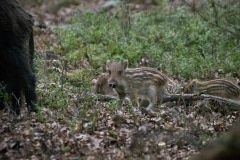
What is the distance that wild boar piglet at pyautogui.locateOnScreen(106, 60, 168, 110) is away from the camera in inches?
412

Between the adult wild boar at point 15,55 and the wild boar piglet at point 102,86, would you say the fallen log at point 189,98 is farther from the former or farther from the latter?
the adult wild boar at point 15,55

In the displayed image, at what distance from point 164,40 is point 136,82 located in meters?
3.93

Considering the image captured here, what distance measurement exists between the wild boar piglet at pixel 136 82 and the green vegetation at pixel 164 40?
5.53ft

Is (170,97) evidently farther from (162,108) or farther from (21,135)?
(21,135)

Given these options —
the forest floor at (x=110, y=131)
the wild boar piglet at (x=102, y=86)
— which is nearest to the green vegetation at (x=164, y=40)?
the wild boar piglet at (x=102, y=86)

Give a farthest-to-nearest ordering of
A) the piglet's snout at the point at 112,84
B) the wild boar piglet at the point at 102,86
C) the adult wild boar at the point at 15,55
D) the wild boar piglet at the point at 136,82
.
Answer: the wild boar piglet at the point at 102,86, the wild boar piglet at the point at 136,82, the piglet's snout at the point at 112,84, the adult wild boar at the point at 15,55

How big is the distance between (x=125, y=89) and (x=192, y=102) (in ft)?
3.27

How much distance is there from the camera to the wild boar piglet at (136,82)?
10453mm

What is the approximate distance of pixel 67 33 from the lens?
15.2 m

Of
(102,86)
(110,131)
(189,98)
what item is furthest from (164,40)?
(110,131)

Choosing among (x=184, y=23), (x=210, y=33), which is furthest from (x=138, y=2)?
(x=210, y=33)

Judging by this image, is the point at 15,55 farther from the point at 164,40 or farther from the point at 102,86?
the point at 164,40

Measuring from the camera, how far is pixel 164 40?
14.4 m

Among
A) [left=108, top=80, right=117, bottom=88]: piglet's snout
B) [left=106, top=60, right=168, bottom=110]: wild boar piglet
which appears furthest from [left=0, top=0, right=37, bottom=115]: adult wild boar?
[left=106, top=60, right=168, bottom=110]: wild boar piglet
